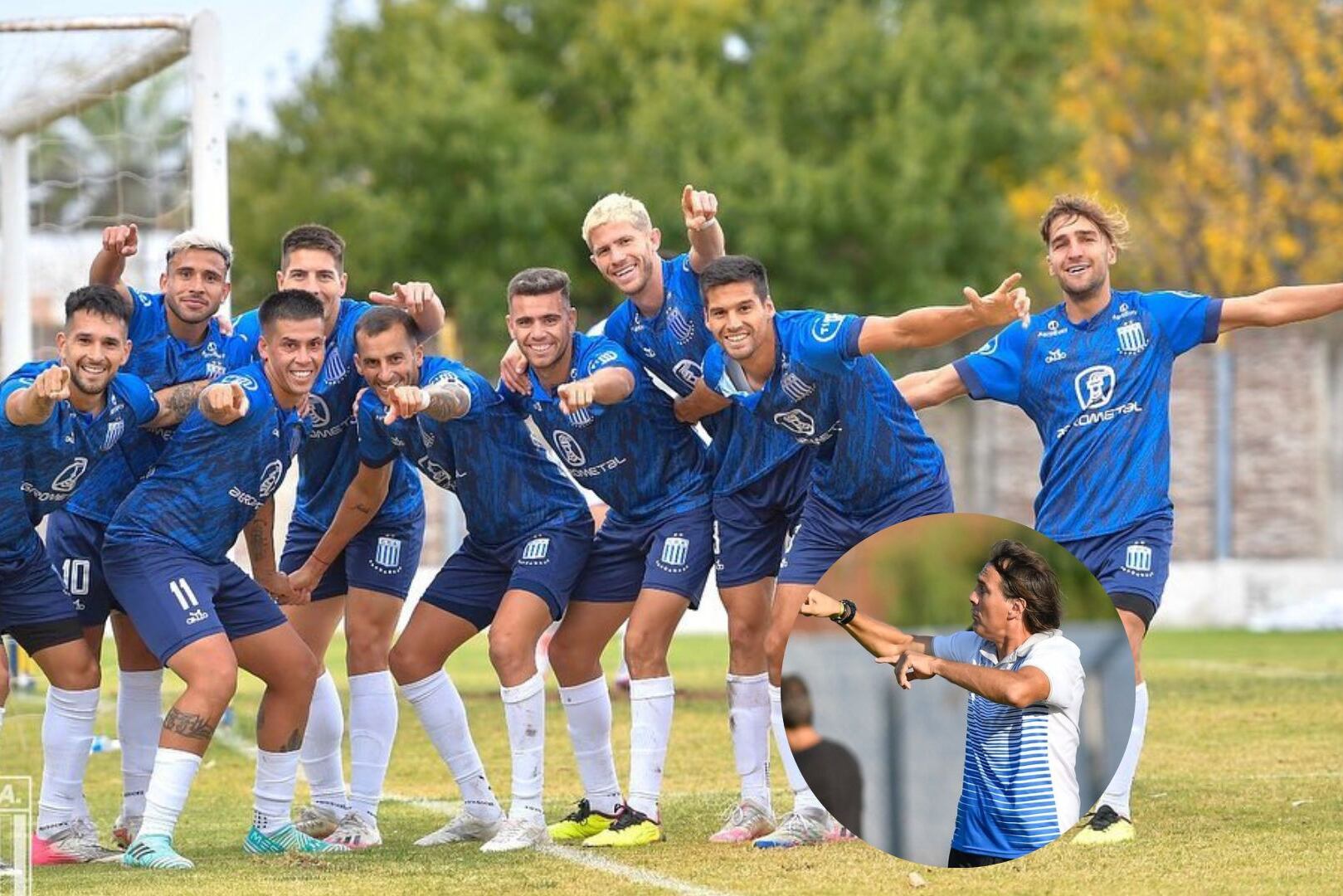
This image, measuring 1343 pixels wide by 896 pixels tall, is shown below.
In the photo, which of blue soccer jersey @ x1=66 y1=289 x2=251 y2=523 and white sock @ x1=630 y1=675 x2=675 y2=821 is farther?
blue soccer jersey @ x1=66 y1=289 x2=251 y2=523

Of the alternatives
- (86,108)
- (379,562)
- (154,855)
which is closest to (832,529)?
(379,562)

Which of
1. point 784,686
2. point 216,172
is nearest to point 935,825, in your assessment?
point 784,686

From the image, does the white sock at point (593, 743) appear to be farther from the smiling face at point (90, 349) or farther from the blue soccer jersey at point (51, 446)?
the smiling face at point (90, 349)

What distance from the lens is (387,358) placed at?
7395 mm

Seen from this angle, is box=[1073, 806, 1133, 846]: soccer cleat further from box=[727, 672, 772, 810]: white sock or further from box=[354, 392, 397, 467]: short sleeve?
box=[354, 392, 397, 467]: short sleeve

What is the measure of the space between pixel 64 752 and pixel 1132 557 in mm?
4024

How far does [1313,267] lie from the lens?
35.2 metres

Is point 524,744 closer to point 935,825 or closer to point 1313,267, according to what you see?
point 935,825

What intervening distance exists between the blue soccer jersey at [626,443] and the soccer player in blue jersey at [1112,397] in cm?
101

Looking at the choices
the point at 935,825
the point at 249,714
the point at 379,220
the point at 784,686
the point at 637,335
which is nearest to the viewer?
the point at 935,825

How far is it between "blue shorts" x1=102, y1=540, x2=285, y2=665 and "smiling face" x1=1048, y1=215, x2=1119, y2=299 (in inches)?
129

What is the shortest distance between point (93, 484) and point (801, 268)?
21.9m

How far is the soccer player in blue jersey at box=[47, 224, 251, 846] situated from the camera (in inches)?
300

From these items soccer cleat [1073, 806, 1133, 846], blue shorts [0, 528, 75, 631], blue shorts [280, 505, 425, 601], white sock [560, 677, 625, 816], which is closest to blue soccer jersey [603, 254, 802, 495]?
white sock [560, 677, 625, 816]
